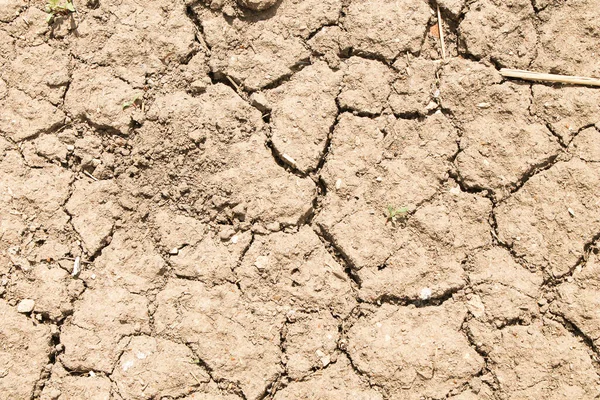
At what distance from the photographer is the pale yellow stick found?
2770mm

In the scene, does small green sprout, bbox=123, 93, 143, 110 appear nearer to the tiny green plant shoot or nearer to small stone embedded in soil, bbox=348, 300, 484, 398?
Result: the tiny green plant shoot

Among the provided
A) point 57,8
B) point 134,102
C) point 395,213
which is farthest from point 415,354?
point 57,8

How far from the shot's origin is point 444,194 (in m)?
2.74

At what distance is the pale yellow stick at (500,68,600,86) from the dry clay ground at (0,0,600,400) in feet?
0.10

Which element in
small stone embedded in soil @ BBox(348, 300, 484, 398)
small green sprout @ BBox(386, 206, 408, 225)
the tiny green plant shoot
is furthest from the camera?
the tiny green plant shoot

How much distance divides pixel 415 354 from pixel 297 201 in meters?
0.80

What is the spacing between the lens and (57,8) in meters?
2.85

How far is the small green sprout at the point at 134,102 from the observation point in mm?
2791

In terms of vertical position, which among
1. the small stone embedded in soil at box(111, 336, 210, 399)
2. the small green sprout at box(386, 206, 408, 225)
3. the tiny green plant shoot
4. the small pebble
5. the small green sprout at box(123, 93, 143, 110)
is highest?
the tiny green plant shoot

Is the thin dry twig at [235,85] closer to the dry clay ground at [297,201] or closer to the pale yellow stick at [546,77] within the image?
the dry clay ground at [297,201]

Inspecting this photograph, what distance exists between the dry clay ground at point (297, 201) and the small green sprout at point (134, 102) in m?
0.01

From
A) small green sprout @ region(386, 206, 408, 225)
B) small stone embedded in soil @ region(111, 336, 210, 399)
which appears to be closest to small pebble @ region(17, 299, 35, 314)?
small stone embedded in soil @ region(111, 336, 210, 399)

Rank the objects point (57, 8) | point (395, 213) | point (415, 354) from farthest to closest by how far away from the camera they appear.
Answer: point (57, 8) < point (395, 213) < point (415, 354)

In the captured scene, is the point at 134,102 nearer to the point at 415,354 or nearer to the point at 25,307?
the point at 25,307
